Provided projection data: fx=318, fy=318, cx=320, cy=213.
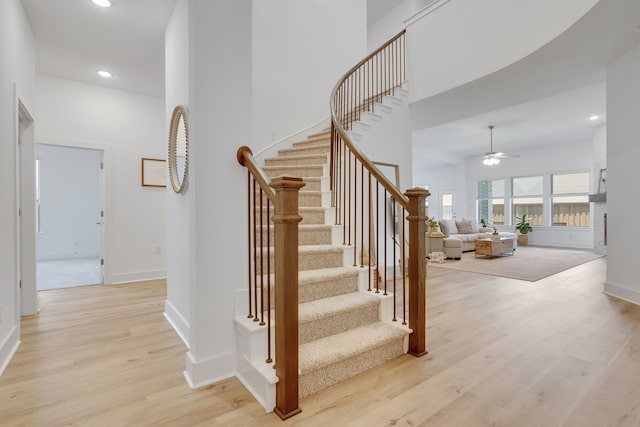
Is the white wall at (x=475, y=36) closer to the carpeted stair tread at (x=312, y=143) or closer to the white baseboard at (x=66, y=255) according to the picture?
the carpeted stair tread at (x=312, y=143)

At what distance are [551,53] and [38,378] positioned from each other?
5.42 meters

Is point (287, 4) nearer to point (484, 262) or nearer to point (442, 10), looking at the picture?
point (442, 10)

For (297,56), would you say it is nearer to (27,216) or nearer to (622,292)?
(27,216)

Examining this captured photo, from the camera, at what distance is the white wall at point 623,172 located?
3498 mm

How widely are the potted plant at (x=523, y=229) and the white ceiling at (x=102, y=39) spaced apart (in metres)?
10.3

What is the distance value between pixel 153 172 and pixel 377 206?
3818 mm

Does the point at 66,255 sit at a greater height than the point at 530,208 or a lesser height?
lesser

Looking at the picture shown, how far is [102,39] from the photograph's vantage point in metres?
3.41

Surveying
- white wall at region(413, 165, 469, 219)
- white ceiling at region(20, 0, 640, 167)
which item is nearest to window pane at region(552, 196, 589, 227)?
white wall at region(413, 165, 469, 219)

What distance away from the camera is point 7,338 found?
2.26 metres

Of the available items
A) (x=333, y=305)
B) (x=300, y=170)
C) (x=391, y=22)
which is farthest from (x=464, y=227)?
(x=333, y=305)

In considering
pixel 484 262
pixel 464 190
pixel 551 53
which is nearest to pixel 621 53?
pixel 551 53

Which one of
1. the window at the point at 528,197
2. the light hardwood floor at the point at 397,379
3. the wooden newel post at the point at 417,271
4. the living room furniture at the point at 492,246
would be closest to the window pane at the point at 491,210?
the window at the point at 528,197

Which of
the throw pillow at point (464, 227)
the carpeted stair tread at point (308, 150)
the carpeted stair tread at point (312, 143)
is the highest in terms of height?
the carpeted stair tread at point (312, 143)
